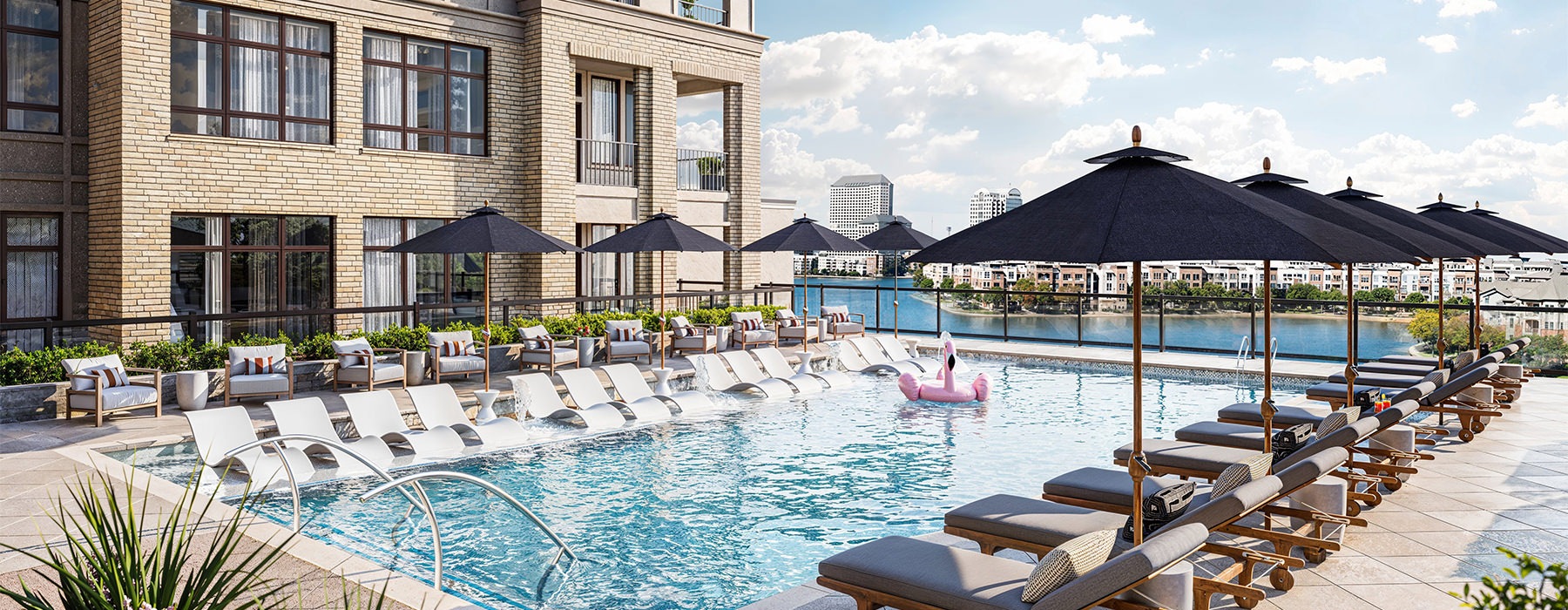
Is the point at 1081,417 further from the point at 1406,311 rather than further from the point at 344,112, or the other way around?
the point at 344,112

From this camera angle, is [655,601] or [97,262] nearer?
[655,601]

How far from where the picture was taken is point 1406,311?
1695cm

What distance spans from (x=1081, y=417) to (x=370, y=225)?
12225mm

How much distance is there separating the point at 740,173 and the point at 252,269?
10469 mm

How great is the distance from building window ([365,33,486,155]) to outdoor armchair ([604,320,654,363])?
4987 millimetres

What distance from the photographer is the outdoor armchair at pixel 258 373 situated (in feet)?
39.6

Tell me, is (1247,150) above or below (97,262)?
above

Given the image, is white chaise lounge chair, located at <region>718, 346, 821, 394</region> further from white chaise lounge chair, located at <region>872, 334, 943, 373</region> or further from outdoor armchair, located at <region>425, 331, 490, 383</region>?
outdoor armchair, located at <region>425, 331, 490, 383</region>

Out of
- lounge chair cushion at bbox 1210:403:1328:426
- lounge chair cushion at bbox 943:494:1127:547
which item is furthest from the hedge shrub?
lounge chair cushion at bbox 1210:403:1328:426

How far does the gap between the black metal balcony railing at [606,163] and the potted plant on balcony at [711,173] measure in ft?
5.98

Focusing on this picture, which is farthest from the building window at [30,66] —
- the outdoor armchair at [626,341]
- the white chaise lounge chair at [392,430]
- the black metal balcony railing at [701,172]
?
the black metal balcony railing at [701,172]

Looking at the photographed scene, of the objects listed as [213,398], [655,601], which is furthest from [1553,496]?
[213,398]

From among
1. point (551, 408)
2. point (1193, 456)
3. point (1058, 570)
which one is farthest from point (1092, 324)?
point (1058, 570)

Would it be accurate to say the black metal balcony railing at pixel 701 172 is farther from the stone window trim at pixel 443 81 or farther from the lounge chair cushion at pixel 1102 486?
the lounge chair cushion at pixel 1102 486
